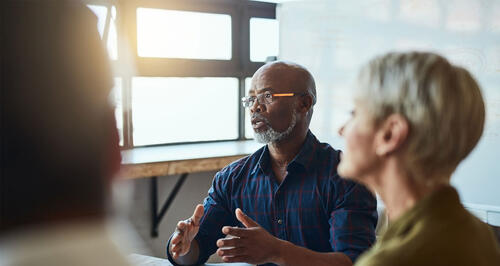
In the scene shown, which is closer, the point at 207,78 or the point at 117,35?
the point at 117,35

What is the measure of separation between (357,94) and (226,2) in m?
3.02

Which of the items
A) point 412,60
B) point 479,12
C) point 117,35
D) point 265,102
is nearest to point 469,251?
point 412,60

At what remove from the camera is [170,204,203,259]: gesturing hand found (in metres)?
1.55

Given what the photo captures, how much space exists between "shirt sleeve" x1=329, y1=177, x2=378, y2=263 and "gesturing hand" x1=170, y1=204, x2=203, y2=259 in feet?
1.37

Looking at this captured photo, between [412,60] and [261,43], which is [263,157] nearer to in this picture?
[412,60]

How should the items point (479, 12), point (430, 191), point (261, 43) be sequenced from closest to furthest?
point (430, 191) → point (479, 12) → point (261, 43)

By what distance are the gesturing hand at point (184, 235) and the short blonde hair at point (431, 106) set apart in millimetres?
824

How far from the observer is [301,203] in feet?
5.68

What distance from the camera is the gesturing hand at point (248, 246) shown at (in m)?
1.39

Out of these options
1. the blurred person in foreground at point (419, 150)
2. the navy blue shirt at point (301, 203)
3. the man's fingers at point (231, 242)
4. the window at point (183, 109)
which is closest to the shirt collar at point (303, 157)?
the navy blue shirt at point (301, 203)

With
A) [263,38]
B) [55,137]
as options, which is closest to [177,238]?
[55,137]

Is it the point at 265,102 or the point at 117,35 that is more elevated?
the point at 117,35

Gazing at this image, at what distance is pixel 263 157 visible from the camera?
187 cm

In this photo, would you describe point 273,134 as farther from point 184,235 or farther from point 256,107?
point 184,235
